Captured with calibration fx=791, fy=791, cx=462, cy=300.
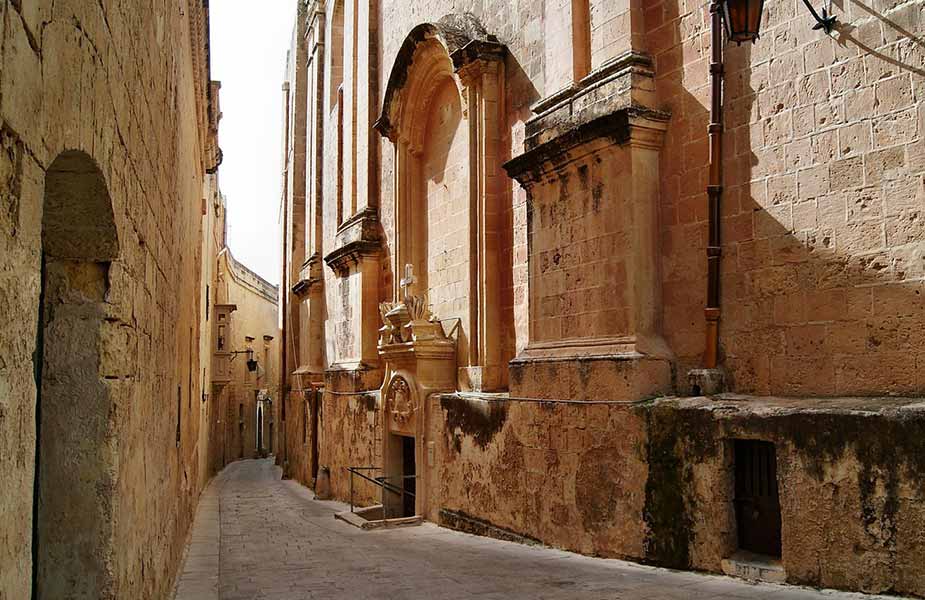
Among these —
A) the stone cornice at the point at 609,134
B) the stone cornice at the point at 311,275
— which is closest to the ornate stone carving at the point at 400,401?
the stone cornice at the point at 609,134

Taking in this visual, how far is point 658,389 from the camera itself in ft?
24.1

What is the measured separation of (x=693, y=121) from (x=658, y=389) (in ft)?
8.41

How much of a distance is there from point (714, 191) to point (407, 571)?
4585mm

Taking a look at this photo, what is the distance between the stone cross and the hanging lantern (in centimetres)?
822

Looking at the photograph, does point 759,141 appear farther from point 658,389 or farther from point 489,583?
point 489,583

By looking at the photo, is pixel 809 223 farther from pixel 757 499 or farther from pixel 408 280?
pixel 408 280

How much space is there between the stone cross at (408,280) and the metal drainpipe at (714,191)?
704cm

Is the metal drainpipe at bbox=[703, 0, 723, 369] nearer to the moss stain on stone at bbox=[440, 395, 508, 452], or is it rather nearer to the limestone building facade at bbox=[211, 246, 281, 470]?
the moss stain on stone at bbox=[440, 395, 508, 452]

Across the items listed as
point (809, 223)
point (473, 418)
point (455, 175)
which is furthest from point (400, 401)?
point (809, 223)

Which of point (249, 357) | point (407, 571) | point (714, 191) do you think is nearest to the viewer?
point (714, 191)

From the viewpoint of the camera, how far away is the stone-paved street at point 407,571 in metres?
6.14

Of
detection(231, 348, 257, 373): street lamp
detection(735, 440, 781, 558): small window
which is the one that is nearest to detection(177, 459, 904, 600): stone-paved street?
detection(735, 440, 781, 558): small window

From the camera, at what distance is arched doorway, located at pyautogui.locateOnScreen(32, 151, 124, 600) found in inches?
114

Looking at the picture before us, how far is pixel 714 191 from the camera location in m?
7.14
